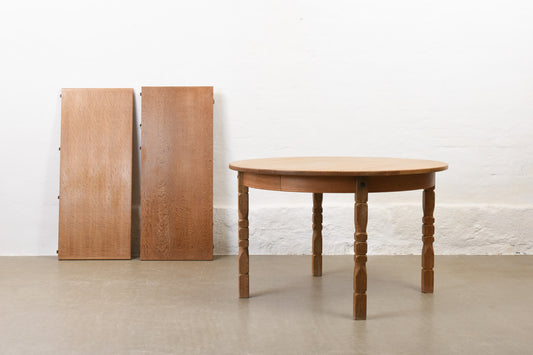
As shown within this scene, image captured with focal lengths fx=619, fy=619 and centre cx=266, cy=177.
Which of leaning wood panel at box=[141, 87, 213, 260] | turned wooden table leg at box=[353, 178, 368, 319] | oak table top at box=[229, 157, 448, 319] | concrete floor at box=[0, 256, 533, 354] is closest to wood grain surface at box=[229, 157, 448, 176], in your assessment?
oak table top at box=[229, 157, 448, 319]

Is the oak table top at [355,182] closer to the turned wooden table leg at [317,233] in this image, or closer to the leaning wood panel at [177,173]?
the turned wooden table leg at [317,233]

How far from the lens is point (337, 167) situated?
3.47m

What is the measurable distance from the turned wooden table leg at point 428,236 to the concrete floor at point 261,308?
10 cm

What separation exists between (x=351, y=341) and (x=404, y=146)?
8.11 feet

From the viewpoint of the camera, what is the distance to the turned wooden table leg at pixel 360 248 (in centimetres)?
335

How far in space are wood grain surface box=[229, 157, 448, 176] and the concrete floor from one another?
82 cm

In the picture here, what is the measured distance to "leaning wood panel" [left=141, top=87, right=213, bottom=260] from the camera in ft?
16.5

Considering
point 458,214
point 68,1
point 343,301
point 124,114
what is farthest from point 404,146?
point 68,1

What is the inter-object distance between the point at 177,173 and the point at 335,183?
6.68 feet

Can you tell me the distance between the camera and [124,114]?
→ 5.11 meters

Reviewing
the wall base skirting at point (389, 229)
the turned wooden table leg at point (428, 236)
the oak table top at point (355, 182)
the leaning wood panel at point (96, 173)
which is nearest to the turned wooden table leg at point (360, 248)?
the oak table top at point (355, 182)

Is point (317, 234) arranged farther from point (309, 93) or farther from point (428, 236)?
point (309, 93)

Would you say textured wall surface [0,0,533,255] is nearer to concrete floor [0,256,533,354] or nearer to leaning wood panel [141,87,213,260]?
leaning wood panel [141,87,213,260]

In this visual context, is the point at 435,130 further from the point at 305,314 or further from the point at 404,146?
the point at 305,314
